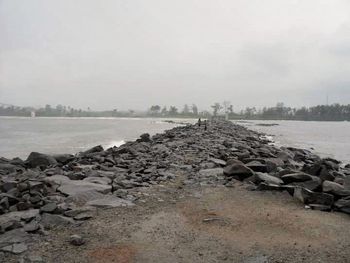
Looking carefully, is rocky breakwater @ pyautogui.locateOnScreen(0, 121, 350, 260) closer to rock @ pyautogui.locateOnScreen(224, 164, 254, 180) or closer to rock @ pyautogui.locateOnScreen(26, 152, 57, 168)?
rock @ pyautogui.locateOnScreen(224, 164, 254, 180)

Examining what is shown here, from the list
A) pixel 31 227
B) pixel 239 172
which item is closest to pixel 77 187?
pixel 31 227

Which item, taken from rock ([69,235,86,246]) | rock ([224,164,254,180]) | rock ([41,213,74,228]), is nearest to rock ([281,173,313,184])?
rock ([224,164,254,180])

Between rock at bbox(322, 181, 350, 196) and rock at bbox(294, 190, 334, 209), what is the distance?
324 millimetres

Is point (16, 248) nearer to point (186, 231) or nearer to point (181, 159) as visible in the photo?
point (186, 231)

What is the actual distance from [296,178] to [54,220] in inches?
211

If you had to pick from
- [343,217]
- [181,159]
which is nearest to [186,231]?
[343,217]

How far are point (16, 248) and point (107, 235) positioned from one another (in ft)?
4.10

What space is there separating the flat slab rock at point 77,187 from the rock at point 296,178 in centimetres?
392

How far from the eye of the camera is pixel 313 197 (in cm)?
823

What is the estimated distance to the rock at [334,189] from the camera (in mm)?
8323

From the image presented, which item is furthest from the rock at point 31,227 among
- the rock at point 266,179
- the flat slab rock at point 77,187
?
the rock at point 266,179

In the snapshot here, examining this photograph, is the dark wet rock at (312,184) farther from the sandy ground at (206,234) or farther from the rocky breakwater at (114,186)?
the sandy ground at (206,234)

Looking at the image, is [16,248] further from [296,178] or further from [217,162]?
[217,162]

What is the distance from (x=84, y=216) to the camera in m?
6.89
